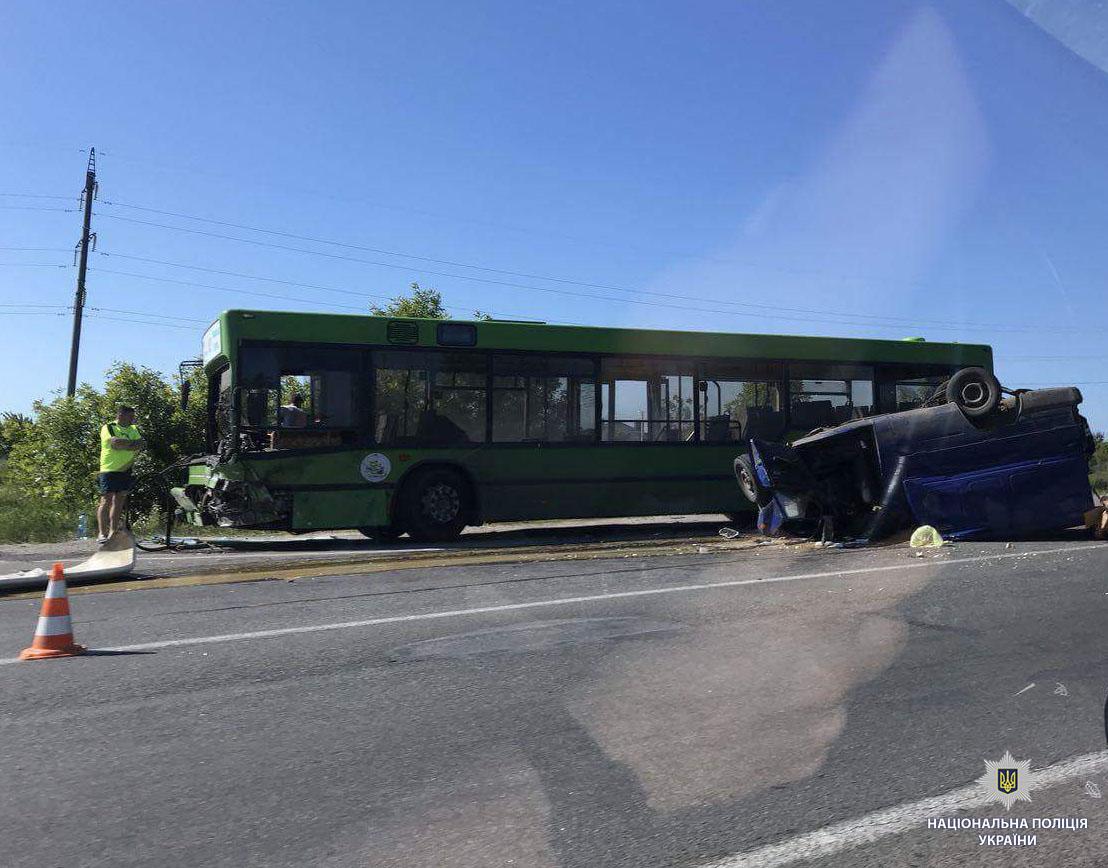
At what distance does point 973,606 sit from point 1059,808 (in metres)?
3.88

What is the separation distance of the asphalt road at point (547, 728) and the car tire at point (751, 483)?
442 cm

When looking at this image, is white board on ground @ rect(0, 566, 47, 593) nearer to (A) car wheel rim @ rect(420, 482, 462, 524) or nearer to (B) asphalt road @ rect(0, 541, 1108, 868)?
(B) asphalt road @ rect(0, 541, 1108, 868)

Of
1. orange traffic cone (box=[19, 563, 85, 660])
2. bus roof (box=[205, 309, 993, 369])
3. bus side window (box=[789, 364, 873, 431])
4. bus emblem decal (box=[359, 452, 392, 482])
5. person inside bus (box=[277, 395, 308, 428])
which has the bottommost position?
orange traffic cone (box=[19, 563, 85, 660])

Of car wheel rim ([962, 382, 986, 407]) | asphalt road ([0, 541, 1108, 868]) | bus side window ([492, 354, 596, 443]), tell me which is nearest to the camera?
asphalt road ([0, 541, 1108, 868])

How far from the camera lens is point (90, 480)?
1677 cm

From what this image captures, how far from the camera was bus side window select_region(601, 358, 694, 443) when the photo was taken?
46.9 feet

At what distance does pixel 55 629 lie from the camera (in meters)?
5.71

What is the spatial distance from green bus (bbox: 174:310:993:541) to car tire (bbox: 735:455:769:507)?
2.09 meters

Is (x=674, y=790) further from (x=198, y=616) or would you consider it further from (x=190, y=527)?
(x=190, y=527)

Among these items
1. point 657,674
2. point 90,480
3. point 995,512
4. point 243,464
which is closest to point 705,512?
point 995,512

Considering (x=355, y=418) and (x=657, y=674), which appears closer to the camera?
(x=657, y=674)

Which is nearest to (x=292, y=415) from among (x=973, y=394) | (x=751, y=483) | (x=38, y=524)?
(x=38, y=524)

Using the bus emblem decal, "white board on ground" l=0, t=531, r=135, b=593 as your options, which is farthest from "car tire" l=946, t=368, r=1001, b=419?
"white board on ground" l=0, t=531, r=135, b=593

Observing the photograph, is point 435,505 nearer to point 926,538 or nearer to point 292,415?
point 292,415
